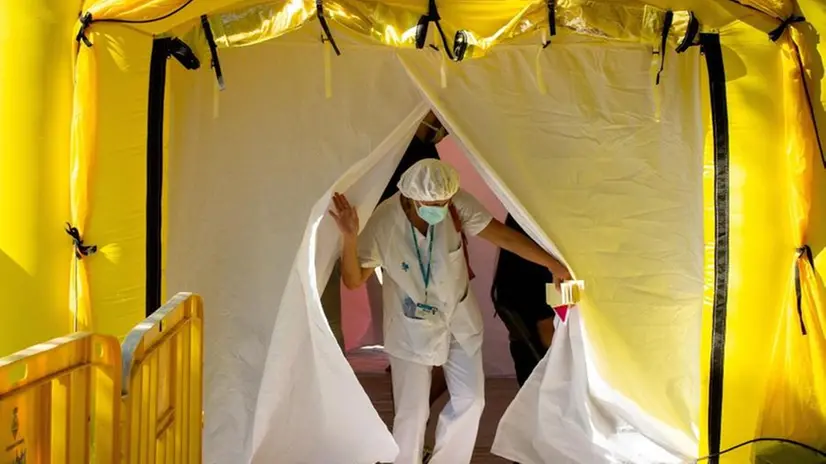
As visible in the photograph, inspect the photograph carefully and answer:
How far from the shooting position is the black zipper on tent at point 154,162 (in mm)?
2533

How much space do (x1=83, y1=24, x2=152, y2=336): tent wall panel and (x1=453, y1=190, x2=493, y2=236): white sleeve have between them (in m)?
1.12

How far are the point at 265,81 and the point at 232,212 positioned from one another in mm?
466

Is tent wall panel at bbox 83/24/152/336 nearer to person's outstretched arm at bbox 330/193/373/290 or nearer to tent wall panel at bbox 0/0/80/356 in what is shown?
tent wall panel at bbox 0/0/80/356

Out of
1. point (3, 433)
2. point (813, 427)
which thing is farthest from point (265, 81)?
point (813, 427)

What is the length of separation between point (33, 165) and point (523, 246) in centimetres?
163

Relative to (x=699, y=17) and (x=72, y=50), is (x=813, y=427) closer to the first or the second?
(x=699, y=17)

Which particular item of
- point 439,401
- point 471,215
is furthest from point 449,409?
point 439,401

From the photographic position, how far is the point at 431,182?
111 inches

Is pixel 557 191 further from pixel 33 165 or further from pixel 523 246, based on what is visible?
pixel 33 165

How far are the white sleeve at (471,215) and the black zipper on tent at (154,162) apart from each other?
1.06 meters

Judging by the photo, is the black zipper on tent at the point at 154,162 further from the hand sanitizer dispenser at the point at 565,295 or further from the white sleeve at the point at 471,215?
the hand sanitizer dispenser at the point at 565,295

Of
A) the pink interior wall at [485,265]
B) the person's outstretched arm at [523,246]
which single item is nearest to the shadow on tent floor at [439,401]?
the pink interior wall at [485,265]

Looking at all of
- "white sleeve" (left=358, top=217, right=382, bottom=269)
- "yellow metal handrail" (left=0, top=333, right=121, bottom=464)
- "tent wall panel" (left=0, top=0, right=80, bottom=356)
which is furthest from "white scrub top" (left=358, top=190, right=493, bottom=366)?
"yellow metal handrail" (left=0, top=333, right=121, bottom=464)

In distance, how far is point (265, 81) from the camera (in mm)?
2887
